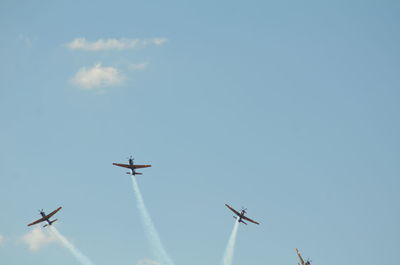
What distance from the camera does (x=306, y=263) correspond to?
182m

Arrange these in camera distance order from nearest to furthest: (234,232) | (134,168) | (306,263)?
1. (134,168)
2. (234,232)
3. (306,263)

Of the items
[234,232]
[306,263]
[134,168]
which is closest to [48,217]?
[134,168]

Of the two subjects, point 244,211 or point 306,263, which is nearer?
point 244,211

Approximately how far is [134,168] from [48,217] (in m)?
34.9

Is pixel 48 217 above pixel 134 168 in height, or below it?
below

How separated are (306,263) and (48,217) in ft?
318

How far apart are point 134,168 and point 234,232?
1718 inches

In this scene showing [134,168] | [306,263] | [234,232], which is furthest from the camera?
[306,263]

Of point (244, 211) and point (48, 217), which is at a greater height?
point (244, 211)

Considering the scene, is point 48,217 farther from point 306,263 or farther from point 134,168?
point 306,263

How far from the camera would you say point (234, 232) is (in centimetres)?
16612

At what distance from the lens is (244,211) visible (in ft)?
556

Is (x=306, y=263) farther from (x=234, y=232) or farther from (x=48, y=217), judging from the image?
(x=48, y=217)

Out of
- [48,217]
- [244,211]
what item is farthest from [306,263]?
[48,217]
